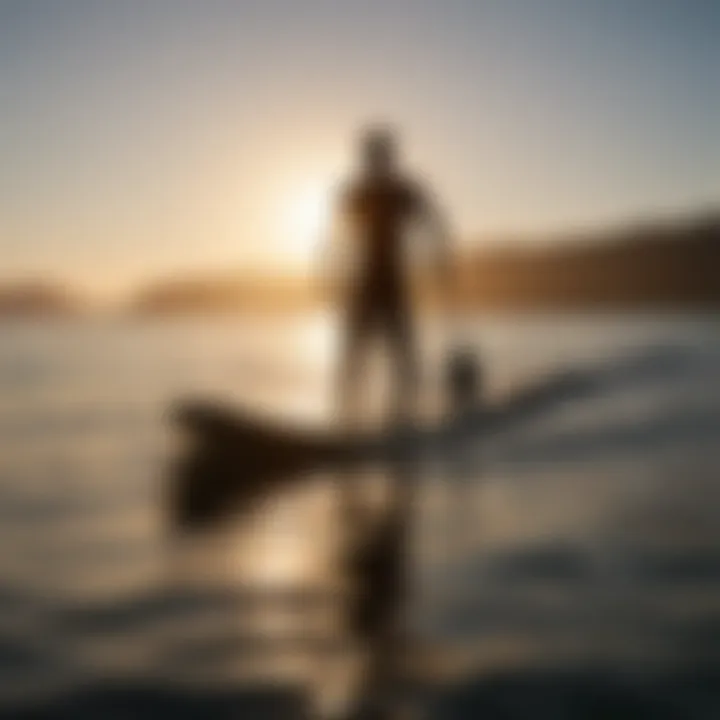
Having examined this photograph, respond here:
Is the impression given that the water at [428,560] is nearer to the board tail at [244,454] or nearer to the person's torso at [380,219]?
the board tail at [244,454]

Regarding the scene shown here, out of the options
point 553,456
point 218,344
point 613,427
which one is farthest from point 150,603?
point 218,344

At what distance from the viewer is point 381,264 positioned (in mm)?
2586

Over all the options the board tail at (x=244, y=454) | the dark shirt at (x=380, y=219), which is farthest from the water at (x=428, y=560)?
the dark shirt at (x=380, y=219)

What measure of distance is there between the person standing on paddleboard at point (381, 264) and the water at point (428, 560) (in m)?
0.16

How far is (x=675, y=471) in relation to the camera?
262cm

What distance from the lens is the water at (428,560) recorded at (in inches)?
54.2

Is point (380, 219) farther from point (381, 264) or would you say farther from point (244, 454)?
point (244, 454)

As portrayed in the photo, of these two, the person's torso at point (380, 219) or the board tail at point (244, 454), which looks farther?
the person's torso at point (380, 219)

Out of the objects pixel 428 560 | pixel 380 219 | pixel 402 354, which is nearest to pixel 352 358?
pixel 402 354

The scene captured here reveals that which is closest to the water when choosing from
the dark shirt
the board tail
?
the board tail

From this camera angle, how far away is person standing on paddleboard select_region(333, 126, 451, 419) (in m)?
2.49

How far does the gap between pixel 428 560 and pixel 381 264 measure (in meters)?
0.99

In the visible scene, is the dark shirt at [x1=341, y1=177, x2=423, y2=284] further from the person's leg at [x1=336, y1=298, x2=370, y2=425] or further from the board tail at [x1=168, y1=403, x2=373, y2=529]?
the board tail at [x1=168, y1=403, x2=373, y2=529]

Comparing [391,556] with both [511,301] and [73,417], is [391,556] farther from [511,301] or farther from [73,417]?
[73,417]
